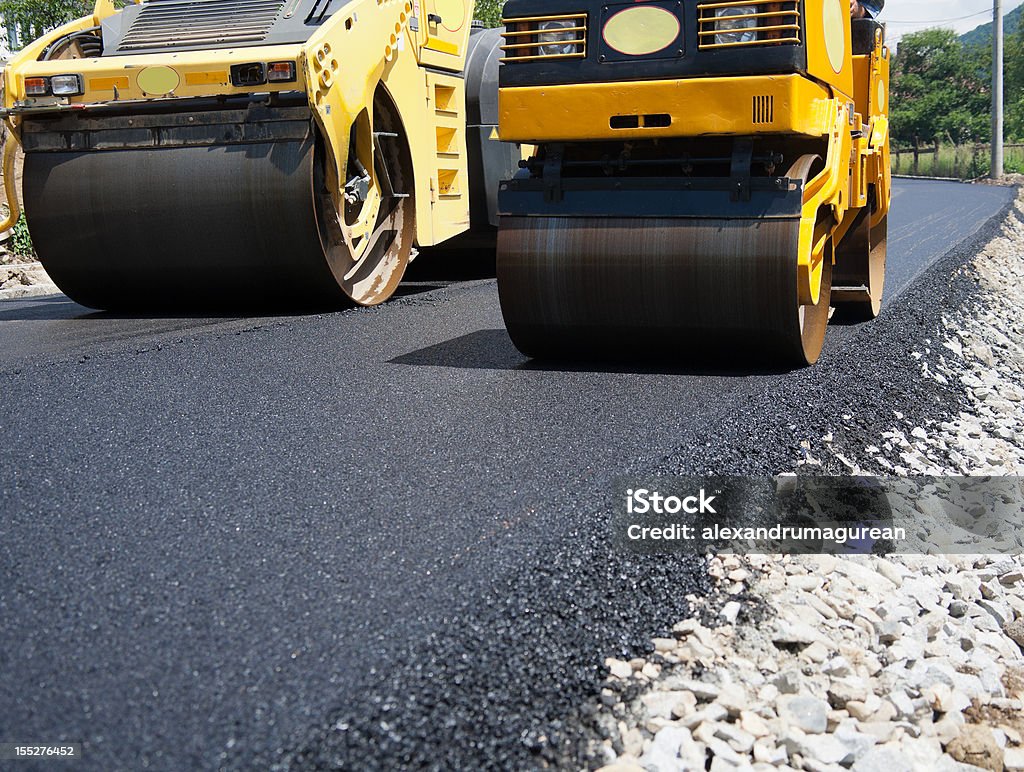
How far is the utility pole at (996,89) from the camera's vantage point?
32000 millimetres

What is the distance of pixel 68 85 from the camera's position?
6.61 m

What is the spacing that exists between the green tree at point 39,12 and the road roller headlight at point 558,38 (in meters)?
10.3

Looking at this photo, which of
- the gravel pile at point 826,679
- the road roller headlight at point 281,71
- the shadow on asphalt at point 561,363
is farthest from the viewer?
the road roller headlight at point 281,71

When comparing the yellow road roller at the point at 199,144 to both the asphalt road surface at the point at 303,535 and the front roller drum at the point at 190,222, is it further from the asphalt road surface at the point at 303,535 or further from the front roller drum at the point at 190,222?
the asphalt road surface at the point at 303,535

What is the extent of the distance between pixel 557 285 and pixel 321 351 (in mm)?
1317

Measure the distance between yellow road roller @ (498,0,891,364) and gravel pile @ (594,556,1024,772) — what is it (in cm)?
157

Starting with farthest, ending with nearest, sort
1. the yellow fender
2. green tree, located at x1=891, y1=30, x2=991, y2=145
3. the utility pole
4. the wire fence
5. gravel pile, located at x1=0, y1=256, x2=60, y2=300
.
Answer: green tree, located at x1=891, y1=30, x2=991, y2=145 < the wire fence < the utility pole < gravel pile, located at x1=0, y1=256, x2=60, y2=300 < the yellow fender

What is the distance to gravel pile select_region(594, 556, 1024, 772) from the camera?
7.74ft

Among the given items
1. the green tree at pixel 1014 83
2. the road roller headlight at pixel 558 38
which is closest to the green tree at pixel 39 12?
the road roller headlight at pixel 558 38

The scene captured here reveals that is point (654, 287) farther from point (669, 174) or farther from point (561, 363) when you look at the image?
point (561, 363)

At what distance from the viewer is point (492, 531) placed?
303 centimetres

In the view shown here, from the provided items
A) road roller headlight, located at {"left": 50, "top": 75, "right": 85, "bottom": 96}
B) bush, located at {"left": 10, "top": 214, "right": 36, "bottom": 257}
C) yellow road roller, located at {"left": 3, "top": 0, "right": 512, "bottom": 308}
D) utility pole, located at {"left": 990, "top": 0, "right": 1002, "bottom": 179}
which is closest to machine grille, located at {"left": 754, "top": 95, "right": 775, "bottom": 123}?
yellow road roller, located at {"left": 3, "top": 0, "right": 512, "bottom": 308}

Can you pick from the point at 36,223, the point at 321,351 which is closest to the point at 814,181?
the point at 321,351

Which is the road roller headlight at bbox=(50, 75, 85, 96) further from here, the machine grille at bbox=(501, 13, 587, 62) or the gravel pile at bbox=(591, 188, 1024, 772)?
the gravel pile at bbox=(591, 188, 1024, 772)
